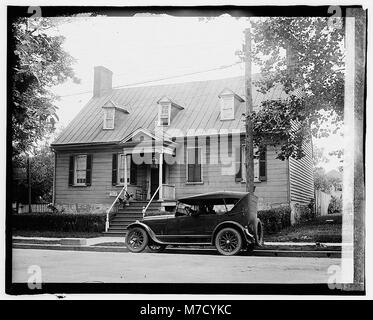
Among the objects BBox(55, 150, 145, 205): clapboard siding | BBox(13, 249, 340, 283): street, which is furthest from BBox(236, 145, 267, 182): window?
BBox(55, 150, 145, 205): clapboard siding

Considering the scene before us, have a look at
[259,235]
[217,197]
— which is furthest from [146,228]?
[259,235]

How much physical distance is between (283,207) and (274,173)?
795 millimetres

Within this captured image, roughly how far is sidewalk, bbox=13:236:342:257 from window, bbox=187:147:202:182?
172 centimetres

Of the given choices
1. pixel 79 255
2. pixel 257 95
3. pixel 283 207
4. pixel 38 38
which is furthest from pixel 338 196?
pixel 38 38

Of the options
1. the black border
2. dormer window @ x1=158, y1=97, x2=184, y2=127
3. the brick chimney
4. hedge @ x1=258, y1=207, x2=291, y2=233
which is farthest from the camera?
dormer window @ x1=158, y1=97, x2=184, y2=127

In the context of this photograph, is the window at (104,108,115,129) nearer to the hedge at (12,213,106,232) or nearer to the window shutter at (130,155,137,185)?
the window shutter at (130,155,137,185)

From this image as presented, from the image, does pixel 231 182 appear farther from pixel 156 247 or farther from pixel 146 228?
pixel 156 247

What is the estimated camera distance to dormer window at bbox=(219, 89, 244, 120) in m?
9.51

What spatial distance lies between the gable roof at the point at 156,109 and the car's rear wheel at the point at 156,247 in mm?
2678

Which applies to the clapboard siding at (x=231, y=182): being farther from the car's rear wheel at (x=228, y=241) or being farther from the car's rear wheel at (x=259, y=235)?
the car's rear wheel at (x=228, y=241)

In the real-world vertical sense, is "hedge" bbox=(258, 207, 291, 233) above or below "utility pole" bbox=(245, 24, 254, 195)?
below

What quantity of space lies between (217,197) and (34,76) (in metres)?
4.44

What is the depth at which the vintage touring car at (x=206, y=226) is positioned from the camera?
938 cm

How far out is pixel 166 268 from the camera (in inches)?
319
